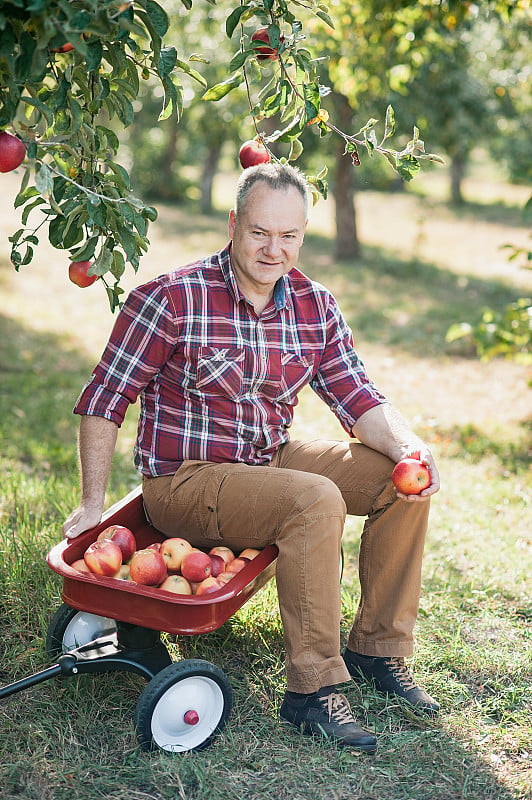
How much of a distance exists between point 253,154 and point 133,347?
2.79 feet

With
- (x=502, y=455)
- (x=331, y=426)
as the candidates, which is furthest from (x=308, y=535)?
(x=331, y=426)

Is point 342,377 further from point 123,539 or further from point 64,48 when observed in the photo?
point 64,48

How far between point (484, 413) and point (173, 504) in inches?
160

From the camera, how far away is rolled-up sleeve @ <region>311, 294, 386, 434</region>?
3322mm

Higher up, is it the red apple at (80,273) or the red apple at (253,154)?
the red apple at (253,154)

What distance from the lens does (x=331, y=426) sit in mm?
6234

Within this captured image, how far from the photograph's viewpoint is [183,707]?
2623 millimetres

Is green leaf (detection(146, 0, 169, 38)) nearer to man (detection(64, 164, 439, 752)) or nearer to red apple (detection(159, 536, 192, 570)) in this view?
man (detection(64, 164, 439, 752))

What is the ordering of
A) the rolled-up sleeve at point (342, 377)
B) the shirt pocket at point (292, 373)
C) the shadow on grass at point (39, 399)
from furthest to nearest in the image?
1. the shadow on grass at point (39, 399)
2. the rolled-up sleeve at point (342, 377)
3. the shirt pocket at point (292, 373)

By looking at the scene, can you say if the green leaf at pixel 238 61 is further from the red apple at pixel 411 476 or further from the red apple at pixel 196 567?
the red apple at pixel 196 567

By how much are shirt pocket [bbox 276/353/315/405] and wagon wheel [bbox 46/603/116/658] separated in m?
0.99

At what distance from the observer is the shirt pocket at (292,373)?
10.5 feet

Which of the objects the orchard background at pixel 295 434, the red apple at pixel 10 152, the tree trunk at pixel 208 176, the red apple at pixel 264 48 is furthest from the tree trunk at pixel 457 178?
the red apple at pixel 10 152

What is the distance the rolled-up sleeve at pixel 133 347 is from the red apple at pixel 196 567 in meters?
0.53
